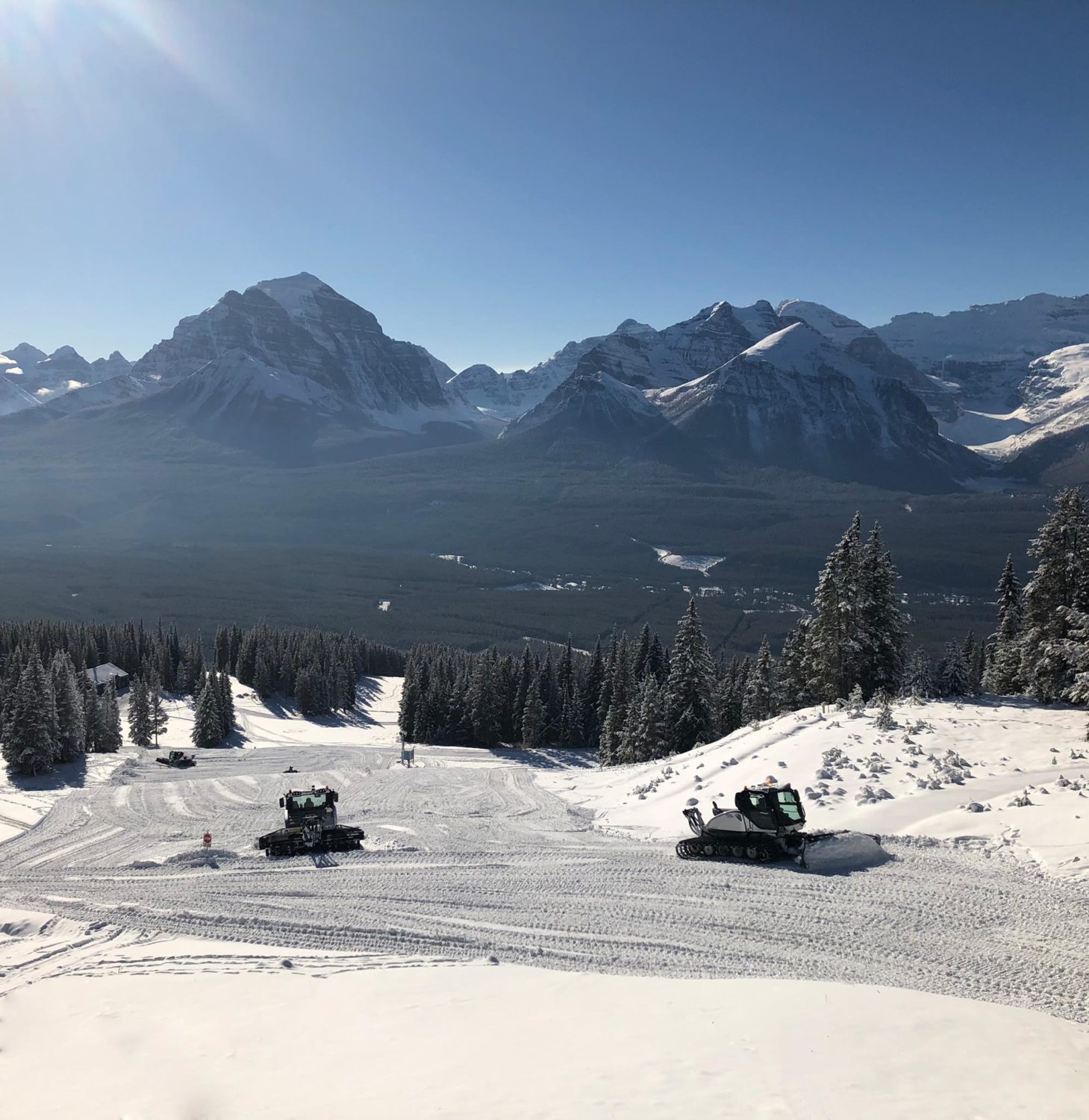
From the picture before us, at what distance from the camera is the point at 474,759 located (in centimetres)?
5984

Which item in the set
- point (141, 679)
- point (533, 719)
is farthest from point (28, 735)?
point (533, 719)

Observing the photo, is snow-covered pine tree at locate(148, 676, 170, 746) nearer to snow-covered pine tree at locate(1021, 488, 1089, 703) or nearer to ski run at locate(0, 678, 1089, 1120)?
ski run at locate(0, 678, 1089, 1120)

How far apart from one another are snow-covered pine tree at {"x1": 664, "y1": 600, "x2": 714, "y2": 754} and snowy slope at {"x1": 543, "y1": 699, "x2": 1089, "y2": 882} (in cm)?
1493

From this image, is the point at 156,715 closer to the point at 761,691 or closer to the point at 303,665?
the point at 303,665

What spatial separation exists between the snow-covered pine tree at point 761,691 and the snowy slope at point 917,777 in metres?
21.8

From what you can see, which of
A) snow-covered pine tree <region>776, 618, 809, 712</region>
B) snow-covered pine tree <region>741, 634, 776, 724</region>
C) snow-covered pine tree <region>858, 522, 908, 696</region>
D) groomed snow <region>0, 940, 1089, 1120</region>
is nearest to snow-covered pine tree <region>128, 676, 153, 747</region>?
snow-covered pine tree <region>741, 634, 776, 724</region>

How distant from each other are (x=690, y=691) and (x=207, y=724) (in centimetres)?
4237

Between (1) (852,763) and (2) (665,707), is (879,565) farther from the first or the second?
(1) (852,763)

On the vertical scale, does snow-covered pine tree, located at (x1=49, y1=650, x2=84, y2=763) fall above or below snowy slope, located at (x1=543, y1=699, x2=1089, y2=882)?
below

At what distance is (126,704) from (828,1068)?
86.7 m

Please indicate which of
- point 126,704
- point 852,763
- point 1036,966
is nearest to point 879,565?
point 852,763

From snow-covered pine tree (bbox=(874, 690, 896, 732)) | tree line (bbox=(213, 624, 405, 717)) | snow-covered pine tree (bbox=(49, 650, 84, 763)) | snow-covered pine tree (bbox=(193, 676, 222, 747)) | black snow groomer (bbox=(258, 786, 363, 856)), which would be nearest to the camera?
black snow groomer (bbox=(258, 786, 363, 856))

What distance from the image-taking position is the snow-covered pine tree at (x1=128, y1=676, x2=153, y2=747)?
60938 mm

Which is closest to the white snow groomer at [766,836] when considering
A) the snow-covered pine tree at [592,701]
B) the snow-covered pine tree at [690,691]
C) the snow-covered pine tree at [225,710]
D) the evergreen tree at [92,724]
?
the snow-covered pine tree at [690,691]
